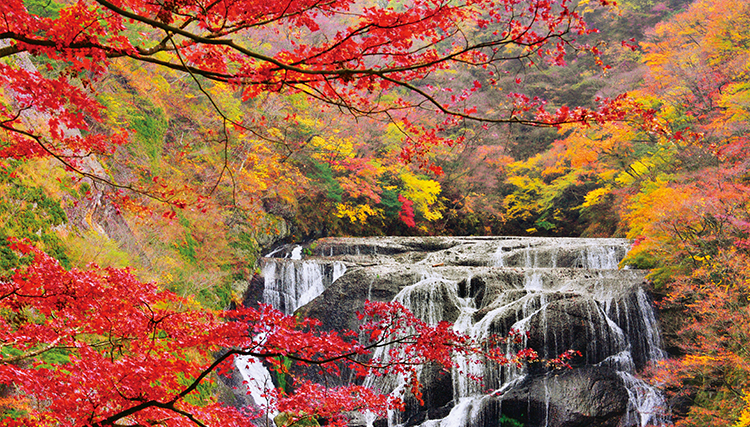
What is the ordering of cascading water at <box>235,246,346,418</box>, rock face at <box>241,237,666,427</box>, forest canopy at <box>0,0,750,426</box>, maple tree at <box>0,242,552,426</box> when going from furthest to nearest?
A: cascading water at <box>235,246,346,418</box>, rock face at <box>241,237,666,427</box>, maple tree at <box>0,242,552,426</box>, forest canopy at <box>0,0,750,426</box>

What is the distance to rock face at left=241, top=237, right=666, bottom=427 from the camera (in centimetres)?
725

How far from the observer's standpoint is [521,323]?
25.9 ft

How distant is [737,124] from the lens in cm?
864

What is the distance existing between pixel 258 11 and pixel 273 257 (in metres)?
9.93

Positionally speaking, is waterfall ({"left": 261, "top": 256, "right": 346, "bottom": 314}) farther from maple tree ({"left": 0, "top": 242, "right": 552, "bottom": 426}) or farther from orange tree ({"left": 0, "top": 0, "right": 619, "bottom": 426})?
maple tree ({"left": 0, "top": 242, "right": 552, "bottom": 426})

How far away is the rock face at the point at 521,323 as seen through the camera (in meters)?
7.25

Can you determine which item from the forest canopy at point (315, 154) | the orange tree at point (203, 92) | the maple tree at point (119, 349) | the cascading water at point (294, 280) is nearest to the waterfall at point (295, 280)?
the cascading water at point (294, 280)

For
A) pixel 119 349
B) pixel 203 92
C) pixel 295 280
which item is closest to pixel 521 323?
pixel 295 280

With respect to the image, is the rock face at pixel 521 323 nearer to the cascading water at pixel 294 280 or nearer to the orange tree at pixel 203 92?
the cascading water at pixel 294 280

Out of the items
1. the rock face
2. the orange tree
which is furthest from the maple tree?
the rock face

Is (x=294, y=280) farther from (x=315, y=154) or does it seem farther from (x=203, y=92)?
(x=203, y=92)

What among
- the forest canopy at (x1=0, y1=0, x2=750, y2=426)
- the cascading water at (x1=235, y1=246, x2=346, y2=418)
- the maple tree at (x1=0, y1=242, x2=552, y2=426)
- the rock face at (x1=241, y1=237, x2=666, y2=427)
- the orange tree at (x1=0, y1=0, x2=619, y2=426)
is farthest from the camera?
the cascading water at (x1=235, y1=246, x2=346, y2=418)

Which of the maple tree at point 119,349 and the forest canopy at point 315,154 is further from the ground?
the forest canopy at point 315,154

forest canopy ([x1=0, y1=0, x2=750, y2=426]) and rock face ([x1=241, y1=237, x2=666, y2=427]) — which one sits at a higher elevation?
forest canopy ([x1=0, y1=0, x2=750, y2=426])
